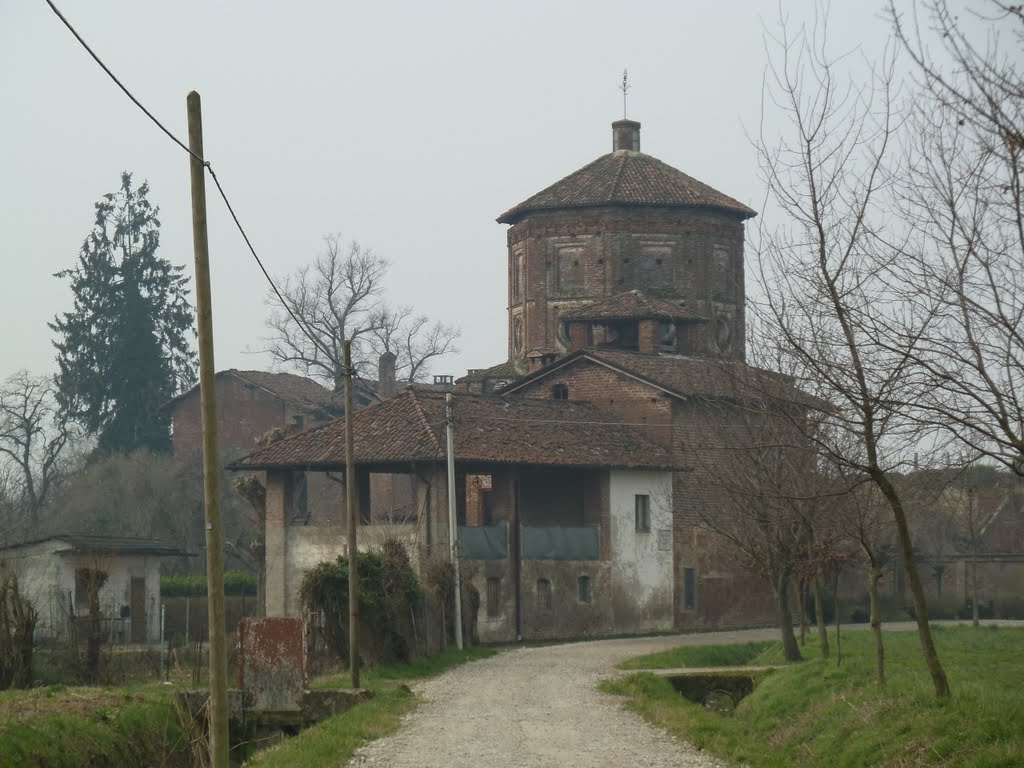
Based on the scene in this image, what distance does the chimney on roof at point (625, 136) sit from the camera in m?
57.7

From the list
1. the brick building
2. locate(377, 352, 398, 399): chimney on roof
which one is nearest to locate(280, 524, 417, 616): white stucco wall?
the brick building

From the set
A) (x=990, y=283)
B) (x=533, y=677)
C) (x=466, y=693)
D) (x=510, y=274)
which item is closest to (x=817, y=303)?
(x=990, y=283)

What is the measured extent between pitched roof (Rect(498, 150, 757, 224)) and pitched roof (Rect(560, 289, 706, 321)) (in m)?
3.91

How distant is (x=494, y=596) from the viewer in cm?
3800

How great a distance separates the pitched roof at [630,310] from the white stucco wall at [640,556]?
7.67 metres

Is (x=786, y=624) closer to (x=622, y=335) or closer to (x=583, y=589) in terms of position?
(x=583, y=589)

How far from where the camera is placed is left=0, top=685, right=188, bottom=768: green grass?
60.7ft

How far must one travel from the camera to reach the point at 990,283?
1144 centimetres

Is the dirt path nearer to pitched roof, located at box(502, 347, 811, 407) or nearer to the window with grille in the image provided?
the window with grille

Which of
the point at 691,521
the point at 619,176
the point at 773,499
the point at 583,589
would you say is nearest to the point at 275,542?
the point at 583,589

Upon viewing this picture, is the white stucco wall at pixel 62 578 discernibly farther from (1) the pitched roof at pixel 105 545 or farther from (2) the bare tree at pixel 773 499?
(2) the bare tree at pixel 773 499

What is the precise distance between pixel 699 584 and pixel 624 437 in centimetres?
490

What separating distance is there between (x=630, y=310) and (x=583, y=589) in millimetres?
12166

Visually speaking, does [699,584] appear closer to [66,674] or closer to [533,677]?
[533,677]
